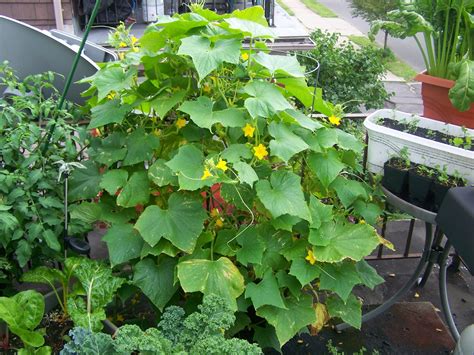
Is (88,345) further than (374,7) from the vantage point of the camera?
No

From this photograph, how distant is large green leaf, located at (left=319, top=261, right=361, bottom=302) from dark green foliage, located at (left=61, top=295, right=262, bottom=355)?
1.58 feet

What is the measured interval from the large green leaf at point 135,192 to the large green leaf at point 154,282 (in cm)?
22

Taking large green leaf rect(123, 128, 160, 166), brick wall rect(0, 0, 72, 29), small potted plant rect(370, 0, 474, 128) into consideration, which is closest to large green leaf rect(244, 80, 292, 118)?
large green leaf rect(123, 128, 160, 166)

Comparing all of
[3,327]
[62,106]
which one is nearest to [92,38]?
[62,106]

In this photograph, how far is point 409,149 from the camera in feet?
6.98

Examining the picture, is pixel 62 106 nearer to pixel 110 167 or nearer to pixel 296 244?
pixel 110 167

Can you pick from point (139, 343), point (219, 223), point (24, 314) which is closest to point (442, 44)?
point (219, 223)

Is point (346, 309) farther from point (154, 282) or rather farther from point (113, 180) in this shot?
point (113, 180)

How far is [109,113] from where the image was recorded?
6.63ft

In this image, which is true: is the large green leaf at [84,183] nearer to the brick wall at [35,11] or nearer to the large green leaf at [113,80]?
the large green leaf at [113,80]

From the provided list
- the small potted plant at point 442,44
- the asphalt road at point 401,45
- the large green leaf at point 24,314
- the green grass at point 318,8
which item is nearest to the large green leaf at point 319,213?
the large green leaf at point 24,314

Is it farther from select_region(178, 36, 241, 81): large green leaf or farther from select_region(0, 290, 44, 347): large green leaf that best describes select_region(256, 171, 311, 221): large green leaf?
select_region(0, 290, 44, 347): large green leaf

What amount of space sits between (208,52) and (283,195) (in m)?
0.55

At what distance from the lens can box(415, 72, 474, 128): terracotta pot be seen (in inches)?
113
